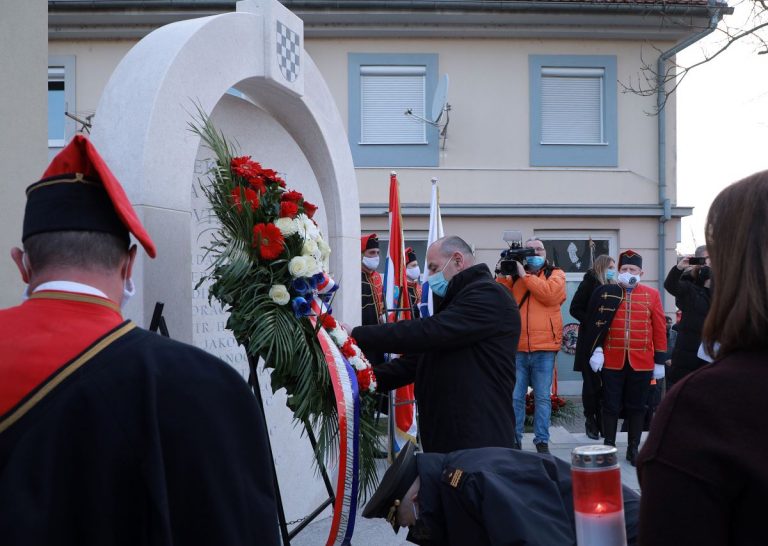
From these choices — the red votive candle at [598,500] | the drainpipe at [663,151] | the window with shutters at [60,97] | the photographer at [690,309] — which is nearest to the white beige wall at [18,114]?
the red votive candle at [598,500]

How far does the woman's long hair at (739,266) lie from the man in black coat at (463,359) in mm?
2532

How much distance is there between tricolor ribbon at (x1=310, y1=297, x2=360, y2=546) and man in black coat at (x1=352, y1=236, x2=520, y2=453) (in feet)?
1.37

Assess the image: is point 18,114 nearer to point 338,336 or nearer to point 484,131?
point 338,336

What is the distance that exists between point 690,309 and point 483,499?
5.37m

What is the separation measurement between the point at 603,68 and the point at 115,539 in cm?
1326

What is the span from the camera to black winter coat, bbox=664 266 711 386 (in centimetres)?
721

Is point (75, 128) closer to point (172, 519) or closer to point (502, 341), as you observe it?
point (502, 341)

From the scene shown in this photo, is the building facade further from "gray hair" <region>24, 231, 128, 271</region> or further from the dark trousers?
"gray hair" <region>24, 231, 128, 271</region>

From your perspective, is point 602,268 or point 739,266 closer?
point 739,266

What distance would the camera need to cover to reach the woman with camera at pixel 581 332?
7844 millimetres

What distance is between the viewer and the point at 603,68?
13438mm

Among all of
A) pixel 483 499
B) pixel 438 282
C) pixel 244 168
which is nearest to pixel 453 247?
pixel 438 282

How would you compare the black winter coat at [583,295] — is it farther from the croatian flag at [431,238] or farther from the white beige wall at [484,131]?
the white beige wall at [484,131]

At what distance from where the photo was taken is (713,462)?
1.38 metres
